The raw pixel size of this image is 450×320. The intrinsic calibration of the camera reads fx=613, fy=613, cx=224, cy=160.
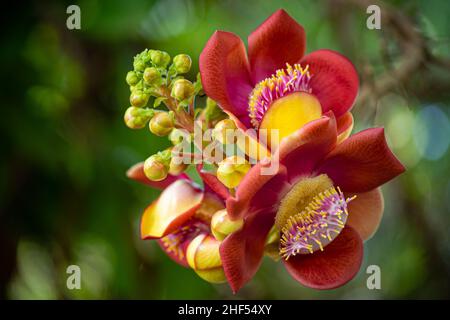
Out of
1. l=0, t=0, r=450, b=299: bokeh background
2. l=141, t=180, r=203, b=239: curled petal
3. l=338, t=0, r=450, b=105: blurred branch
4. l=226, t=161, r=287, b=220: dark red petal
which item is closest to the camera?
l=226, t=161, r=287, b=220: dark red petal

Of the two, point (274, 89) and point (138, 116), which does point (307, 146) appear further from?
point (138, 116)

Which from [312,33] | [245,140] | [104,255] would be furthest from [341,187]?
[104,255]

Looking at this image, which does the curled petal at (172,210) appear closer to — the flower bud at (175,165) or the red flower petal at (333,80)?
the flower bud at (175,165)

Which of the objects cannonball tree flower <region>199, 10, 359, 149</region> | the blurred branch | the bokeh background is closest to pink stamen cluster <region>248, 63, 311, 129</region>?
cannonball tree flower <region>199, 10, 359, 149</region>

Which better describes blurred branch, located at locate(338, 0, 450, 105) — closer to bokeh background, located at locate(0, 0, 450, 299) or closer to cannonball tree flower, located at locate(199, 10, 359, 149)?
bokeh background, located at locate(0, 0, 450, 299)

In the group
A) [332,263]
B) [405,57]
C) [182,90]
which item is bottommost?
[332,263]

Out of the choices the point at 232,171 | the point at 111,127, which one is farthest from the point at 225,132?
the point at 111,127

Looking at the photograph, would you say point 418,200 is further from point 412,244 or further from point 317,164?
point 317,164
